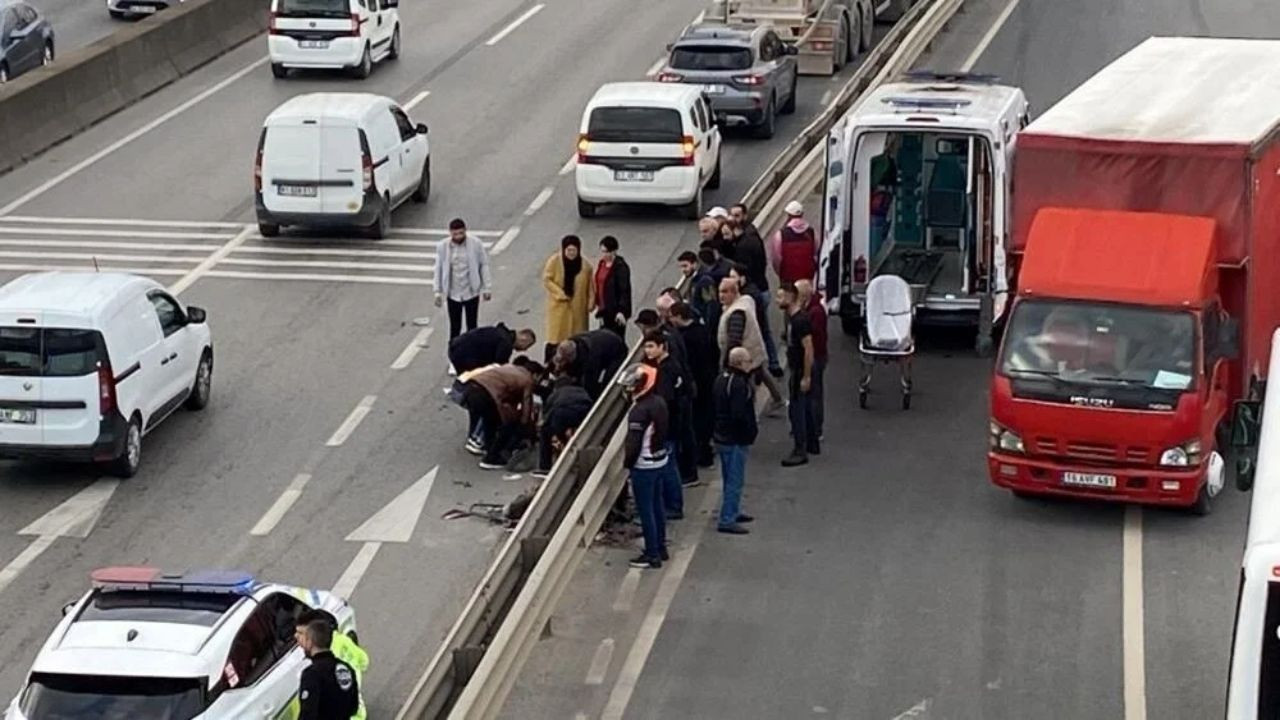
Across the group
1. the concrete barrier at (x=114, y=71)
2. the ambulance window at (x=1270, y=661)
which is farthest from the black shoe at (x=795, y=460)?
the concrete barrier at (x=114, y=71)

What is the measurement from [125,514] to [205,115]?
17.4 meters

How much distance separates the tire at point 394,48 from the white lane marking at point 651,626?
21379 millimetres

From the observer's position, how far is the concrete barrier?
36.2 m

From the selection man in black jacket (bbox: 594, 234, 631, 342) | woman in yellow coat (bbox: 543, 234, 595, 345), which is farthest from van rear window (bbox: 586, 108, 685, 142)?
man in black jacket (bbox: 594, 234, 631, 342)

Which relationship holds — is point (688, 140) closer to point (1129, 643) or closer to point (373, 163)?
point (373, 163)

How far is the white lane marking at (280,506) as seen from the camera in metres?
21.8

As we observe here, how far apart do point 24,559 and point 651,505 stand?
505 centimetres

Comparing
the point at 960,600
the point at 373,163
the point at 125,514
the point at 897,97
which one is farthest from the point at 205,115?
the point at 960,600

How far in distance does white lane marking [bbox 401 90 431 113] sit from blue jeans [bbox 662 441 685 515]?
57.9 ft

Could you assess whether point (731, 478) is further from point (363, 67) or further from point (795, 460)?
point (363, 67)

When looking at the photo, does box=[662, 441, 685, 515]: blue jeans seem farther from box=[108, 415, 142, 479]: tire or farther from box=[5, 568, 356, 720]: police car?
box=[108, 415, 142, 479]: tire

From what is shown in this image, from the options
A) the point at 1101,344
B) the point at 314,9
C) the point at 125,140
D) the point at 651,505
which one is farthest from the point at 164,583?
the point at 314,9

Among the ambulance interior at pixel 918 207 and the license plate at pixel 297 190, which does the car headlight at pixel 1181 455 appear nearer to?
the ambulance interior at pixel 918 207

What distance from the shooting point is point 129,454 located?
75.4 feet
